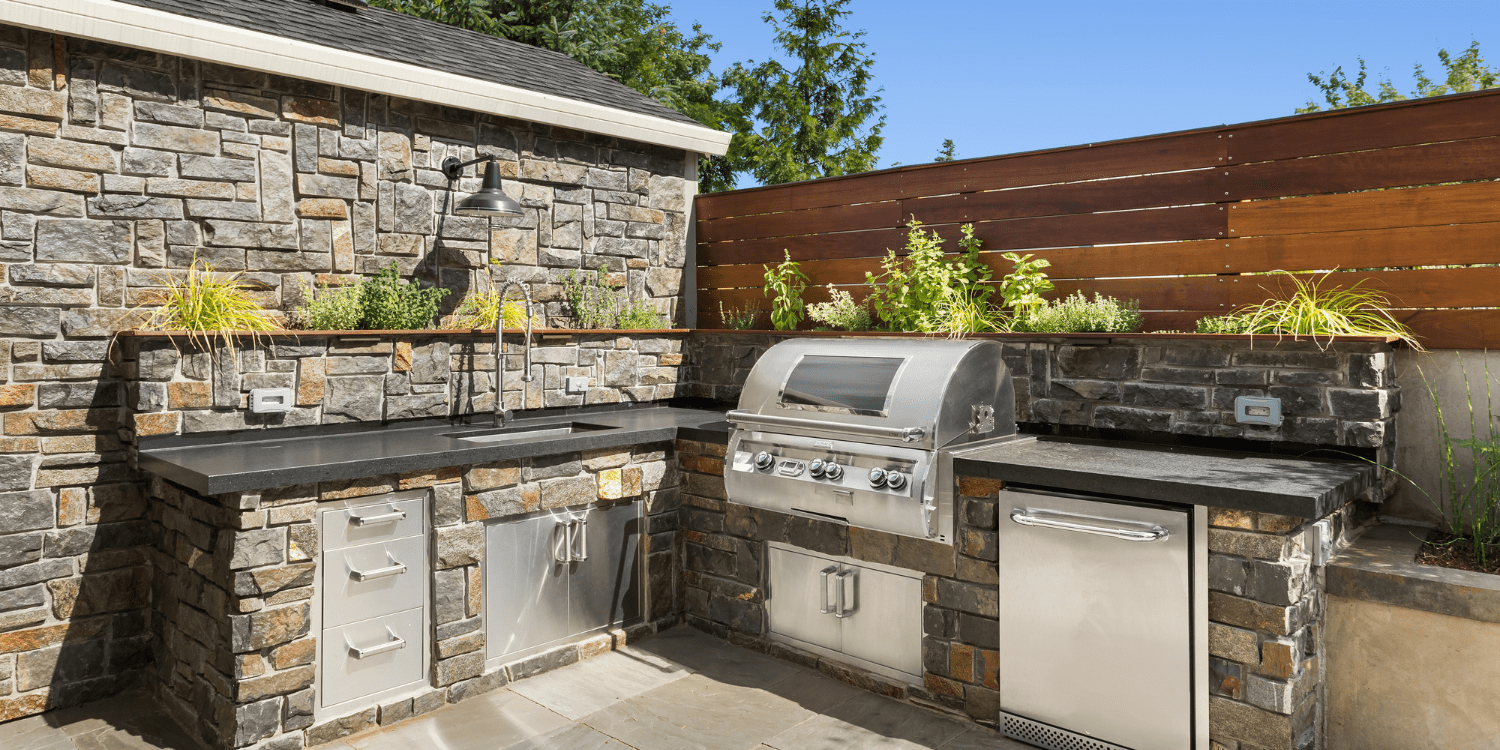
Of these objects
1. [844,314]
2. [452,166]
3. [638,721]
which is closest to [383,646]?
[638,721]

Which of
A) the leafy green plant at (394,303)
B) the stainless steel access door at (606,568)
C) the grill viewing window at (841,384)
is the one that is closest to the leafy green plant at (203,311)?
the leafy green plant at (394,303)

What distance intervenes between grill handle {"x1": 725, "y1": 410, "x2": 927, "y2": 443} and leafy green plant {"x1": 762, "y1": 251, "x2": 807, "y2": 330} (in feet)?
4.25

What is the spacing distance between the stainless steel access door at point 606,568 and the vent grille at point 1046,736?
1.82m

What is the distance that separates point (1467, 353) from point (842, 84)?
454 inches

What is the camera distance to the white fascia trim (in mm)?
3176

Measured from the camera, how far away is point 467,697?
344 centimetres

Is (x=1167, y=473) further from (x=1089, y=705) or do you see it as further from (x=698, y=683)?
(x=698, y=683)

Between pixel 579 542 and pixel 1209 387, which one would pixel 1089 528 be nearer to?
pixel 1209 387

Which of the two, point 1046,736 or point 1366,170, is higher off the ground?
point 1366,170

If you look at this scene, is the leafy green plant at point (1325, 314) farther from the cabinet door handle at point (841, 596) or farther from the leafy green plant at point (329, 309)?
the leafy green plant at point (329, 309)

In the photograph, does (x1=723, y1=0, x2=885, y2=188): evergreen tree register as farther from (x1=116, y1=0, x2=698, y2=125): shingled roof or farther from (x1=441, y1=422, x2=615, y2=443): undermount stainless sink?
(x1=441, y1=422, x2=615, y2=443): undermount stainless sink

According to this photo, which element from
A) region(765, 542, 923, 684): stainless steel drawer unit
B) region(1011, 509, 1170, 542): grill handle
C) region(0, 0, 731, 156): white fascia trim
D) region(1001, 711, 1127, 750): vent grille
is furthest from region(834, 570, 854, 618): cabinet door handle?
region(0, 0, 731, 156): white fascia trim

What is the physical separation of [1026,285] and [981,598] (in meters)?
1.56

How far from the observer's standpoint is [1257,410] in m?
3.16
